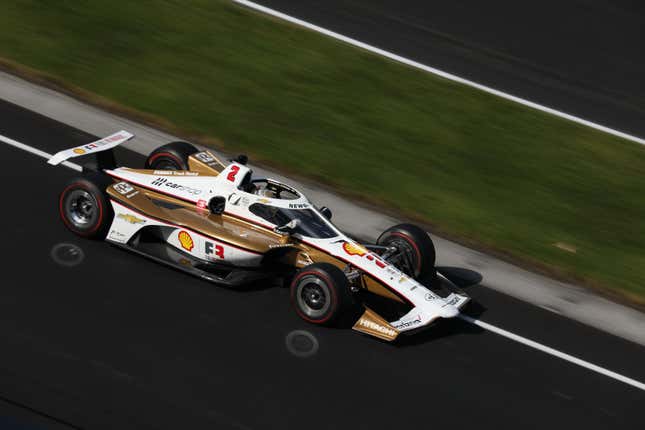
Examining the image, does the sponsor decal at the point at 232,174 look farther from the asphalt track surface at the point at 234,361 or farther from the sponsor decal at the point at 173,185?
the asphalt track surface at the point at 234,361

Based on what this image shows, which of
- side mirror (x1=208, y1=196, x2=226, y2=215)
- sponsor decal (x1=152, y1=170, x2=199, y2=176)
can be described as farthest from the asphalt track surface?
sponsor decal (x1=152, y1=170, x2=199, y2=176)

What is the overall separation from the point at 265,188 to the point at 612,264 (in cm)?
491

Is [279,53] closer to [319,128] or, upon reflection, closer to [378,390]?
[319,128]

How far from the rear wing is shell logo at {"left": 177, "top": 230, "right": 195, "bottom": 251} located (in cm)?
166

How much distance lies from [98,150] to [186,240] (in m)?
1.79

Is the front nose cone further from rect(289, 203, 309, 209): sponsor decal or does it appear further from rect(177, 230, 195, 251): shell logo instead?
rect(177, 230, 195, 251): shell logo

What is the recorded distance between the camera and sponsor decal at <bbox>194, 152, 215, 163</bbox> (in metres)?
12.4

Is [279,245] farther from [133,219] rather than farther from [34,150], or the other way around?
[34,150]

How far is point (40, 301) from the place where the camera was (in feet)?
34.0

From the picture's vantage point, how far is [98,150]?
11.9 metres

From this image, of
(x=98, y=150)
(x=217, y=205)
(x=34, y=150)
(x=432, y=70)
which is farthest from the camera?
(x=432, y=70)

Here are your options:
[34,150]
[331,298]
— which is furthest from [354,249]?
[34,150]

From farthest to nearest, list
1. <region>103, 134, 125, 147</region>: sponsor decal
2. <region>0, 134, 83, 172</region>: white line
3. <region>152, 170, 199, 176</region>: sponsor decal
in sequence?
<region>0, 134, 83, 172</region>: white line → <region>103, 134, 125, 147</region>: sponsor decal → <region>152, 170, 199, 176</region>: sponsor decal

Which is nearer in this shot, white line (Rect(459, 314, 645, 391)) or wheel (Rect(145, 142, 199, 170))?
white line (Rect(459, 314, 645, 391))
